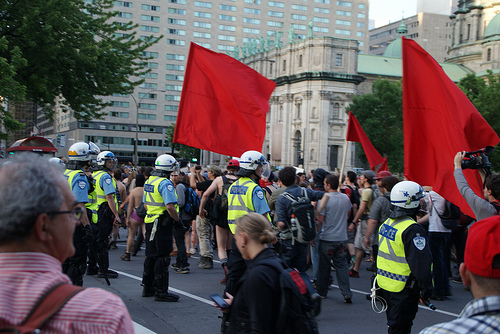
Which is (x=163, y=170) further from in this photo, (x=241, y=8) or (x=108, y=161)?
(x=241, y=8)

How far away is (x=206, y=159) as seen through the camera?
4011 inches

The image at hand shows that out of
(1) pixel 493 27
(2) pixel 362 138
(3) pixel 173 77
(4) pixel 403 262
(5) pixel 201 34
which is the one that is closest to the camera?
(4) pixel 403 262

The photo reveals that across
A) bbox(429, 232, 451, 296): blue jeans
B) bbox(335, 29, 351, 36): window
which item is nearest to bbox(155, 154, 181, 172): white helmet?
bbox(429, 232, 451, 296): blue jeans

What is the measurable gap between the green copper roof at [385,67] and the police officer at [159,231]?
84343 millimetres

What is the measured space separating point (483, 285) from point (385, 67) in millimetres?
93235

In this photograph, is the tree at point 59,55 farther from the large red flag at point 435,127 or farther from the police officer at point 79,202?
the large red flag at point 435,127

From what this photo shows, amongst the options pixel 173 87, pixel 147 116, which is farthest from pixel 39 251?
pixel 173 87

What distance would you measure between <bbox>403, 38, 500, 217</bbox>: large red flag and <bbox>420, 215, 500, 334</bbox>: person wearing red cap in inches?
164

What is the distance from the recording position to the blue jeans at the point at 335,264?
762 cm

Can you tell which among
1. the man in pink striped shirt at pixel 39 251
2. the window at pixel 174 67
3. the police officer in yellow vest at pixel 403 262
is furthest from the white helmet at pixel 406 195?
the window at pixel 174 67

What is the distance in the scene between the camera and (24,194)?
163cm

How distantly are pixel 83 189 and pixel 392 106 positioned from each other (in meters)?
49.9

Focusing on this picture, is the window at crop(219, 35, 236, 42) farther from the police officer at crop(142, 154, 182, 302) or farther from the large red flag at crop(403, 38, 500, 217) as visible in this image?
the large red flag at crop(403, 38, 500, 217)

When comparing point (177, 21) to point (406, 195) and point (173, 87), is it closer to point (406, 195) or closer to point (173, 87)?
point (173, 87)
